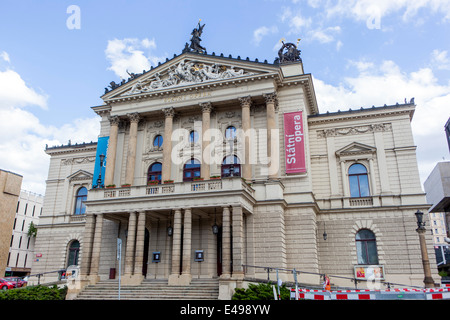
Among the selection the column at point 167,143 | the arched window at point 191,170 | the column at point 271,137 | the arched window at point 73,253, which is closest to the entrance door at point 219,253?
the arched window at point 191,170

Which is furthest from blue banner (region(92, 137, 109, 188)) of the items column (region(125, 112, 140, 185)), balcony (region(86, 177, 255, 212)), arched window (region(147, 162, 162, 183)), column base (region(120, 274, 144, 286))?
column base (region(120, 274, 144, 286))

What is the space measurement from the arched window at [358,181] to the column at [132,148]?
17.1 metres

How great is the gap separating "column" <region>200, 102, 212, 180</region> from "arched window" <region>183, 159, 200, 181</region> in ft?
4.96

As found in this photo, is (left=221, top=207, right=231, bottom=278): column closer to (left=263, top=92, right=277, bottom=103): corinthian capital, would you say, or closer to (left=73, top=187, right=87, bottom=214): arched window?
(left=263, top=92, right=277, bottom=103): corinthian capital

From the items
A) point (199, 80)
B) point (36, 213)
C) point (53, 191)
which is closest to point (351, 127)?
point (199, 80)

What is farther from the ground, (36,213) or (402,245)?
(36,213)

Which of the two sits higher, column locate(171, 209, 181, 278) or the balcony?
the balcony

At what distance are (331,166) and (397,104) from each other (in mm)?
7011

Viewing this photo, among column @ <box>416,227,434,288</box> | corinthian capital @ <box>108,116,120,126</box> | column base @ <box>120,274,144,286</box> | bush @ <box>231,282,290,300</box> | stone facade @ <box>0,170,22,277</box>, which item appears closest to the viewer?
column @ <box>416,227,434,288</box>

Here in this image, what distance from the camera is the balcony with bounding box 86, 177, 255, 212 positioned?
24.3 meters

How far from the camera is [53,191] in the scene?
3819 centimetres
